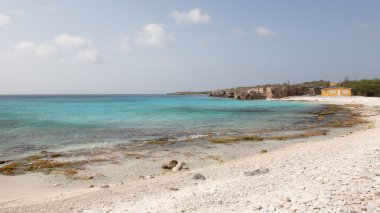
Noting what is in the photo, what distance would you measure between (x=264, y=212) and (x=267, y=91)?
382 ft

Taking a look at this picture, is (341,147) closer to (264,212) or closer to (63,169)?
(264,212)

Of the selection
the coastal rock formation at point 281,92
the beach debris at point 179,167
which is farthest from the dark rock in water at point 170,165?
the coastal rock formation at point 281,92

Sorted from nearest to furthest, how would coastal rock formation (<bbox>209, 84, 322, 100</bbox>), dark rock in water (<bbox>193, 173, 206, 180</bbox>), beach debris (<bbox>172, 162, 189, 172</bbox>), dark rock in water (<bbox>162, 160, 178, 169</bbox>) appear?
dark rock in water (<bbox>193, 173, 206, 180</bbox>) < beach debris (<bbox>172, 162, 189, 172</bbox>) < dark rock in water (<bbox>162, 160, 178, 169</bbox>) < coastal rock formation (<bbox>209, 84, 322, 100</bbox>)

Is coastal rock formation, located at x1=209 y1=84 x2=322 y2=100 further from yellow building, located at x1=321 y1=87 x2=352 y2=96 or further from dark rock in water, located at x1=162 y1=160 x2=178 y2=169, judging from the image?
dark rock in water, located at x1=162 y1=160 x2=178 y2=169

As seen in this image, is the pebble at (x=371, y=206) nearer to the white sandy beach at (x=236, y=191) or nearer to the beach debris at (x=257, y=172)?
the white sandy beach at (x=236, y=191)

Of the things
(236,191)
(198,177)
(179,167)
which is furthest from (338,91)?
(236,191)

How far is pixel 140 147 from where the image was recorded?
62.9 feet

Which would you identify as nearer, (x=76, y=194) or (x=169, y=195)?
(x=169, y=195)

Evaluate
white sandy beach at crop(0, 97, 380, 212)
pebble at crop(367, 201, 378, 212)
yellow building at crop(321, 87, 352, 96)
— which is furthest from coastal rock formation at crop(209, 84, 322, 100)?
pebble at crop(367, 201, 378, 212)

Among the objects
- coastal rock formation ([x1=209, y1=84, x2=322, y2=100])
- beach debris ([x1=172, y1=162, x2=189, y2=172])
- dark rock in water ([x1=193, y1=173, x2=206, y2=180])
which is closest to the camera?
dark rock in water ([x1=193, y1=173, x2=206, y2=180])

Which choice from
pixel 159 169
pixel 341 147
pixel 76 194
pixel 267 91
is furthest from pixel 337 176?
pixel 267 91

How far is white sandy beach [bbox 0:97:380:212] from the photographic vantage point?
24.1 feet

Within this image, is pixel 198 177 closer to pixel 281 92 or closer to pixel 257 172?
pixel 257 172

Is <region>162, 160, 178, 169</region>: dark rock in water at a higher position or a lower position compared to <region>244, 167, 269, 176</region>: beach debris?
lower
